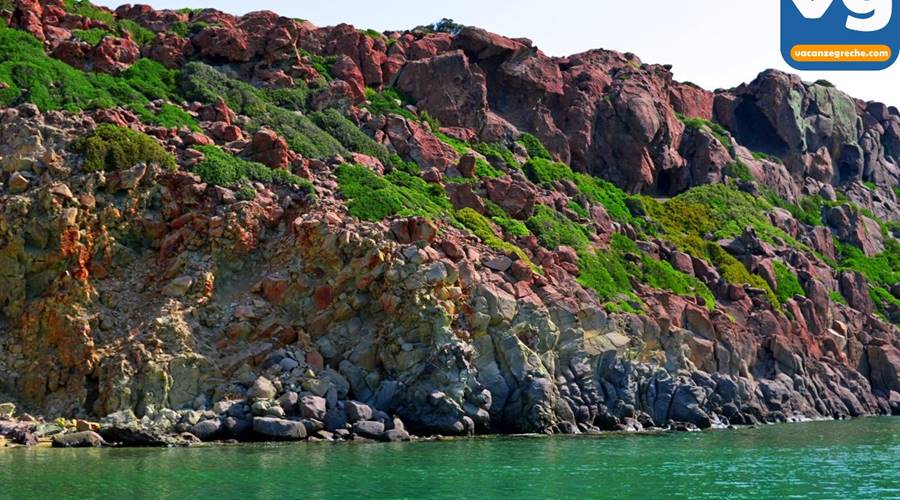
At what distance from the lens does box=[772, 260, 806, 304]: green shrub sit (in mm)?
77062

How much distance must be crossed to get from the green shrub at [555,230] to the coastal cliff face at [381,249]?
0.68 ft

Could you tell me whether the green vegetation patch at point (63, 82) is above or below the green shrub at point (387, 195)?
above

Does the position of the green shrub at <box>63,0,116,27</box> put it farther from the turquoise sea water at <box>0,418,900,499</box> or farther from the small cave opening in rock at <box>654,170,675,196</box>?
the small cave opening in rock at <box>654,170,675,196</box>

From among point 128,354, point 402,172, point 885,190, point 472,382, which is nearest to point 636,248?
point 402,172

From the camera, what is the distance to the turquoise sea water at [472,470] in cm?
3159

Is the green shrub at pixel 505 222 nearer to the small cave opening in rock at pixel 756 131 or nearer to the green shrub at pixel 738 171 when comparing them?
the green shrub at pixel 738 171

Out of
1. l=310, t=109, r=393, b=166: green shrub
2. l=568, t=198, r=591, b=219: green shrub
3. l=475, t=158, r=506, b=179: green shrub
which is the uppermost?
l=310, t=109, r=393, b=166: green shrub

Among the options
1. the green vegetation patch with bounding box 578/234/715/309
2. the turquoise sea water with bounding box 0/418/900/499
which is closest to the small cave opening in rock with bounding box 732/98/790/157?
the green vegetation patch with bounding box 578/234/715/309

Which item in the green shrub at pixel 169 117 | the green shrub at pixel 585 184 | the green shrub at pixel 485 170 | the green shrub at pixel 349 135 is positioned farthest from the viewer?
the green shrub at pixel 585 184

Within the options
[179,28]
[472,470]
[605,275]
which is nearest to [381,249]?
[472,470]

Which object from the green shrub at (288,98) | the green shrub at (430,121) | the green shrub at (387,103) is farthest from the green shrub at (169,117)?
the green shrub at (430,121)

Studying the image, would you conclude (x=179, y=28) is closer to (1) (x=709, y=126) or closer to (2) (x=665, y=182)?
(2) (x=665, y=182)

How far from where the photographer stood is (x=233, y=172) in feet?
184

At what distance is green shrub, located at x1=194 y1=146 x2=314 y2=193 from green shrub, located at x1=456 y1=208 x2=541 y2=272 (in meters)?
10.4
